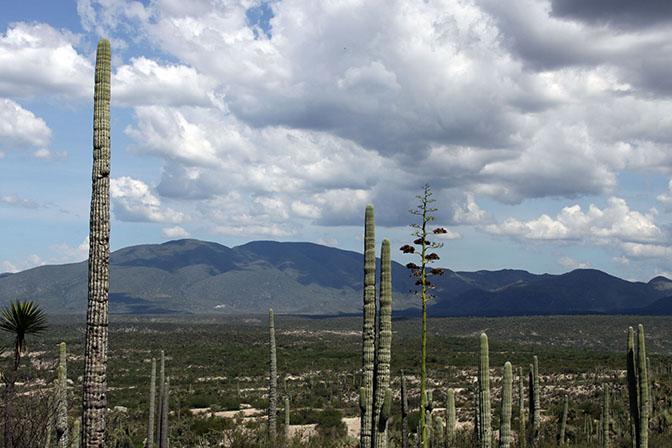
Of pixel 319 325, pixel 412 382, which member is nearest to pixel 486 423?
pixel 412 382

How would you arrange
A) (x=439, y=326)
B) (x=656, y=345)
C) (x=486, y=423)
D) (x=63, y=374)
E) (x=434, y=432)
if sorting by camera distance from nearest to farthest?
(x=486, y=423)
(x=63, y=374)
(x=434, y=432)
(x=656, y=345)
(x=439, y=326)

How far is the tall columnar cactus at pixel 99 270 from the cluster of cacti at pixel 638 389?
387 inches

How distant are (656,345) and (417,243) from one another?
85.4 m

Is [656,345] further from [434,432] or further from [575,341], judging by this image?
[434,432]

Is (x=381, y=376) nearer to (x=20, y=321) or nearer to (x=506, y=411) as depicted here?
(x=506, y=411)

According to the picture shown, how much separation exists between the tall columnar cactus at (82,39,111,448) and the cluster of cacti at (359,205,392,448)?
199 inches

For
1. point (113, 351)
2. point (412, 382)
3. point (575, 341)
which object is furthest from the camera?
point (575, 341)

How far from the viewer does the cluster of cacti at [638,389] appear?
1320cm

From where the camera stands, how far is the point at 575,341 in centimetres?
9438

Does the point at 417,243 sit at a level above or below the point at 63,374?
above

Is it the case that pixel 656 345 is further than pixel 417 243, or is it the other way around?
pixel 656 345

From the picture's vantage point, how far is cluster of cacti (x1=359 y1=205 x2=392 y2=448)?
1197 cm

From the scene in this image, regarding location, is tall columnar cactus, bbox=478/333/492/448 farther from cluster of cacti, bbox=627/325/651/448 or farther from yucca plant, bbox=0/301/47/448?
yucca plant, bbox=0/301/47/448

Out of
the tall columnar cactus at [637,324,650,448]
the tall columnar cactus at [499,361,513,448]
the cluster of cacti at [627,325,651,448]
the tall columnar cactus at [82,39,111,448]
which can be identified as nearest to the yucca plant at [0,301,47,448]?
the tall columnar cactus at [82,39,111,448]
